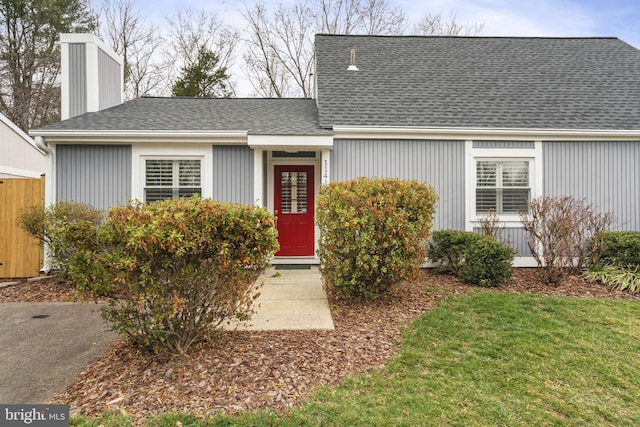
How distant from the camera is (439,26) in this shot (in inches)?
729

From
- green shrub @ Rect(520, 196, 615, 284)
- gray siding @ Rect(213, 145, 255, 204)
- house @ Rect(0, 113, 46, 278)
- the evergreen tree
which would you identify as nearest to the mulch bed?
green shrub @ Rect(520, 196, 615, 284)

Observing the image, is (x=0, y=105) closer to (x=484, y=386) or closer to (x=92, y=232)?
(x=92, y=232)

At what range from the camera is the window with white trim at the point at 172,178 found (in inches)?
285

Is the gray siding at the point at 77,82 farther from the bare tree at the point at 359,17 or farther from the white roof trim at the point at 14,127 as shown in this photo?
the bare tree at the point at 359,17

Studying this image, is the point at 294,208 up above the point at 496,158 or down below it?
below

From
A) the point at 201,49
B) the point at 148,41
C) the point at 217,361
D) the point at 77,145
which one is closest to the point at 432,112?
the point at 217,361

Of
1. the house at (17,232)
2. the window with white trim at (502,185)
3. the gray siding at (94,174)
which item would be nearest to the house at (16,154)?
the house at (17,232)

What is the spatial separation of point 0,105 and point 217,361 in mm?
19135

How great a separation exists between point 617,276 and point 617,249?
0.59 m

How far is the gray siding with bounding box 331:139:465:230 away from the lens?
726 cm

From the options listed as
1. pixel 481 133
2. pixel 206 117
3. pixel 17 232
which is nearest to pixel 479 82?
pixel 481 133

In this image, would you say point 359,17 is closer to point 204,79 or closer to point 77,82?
point 204,79

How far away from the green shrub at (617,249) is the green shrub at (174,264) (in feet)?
20.8

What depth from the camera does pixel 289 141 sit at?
6.80 m
